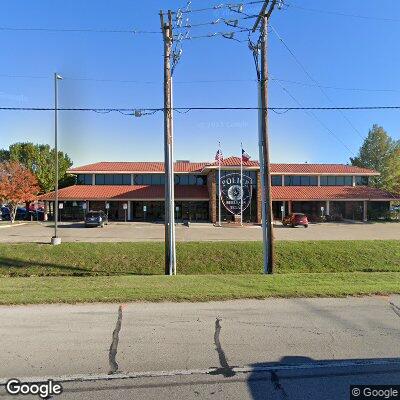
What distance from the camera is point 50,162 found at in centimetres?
5350

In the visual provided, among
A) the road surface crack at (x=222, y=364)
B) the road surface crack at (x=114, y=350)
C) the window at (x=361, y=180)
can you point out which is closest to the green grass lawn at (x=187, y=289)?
the road surface crack at (x=114, y=350)

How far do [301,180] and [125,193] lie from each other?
819 inches

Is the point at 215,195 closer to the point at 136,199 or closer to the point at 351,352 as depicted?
the point at 136,199

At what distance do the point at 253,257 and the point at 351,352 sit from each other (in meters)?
14.8

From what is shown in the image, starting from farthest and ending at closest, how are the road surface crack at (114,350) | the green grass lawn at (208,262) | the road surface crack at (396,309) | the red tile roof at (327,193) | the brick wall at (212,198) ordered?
1. the red tile roof at (327,193)
2. the brick wall at (212,198)
3. the green grass lawn at (208,262)
4. the road surface crack at (396,309)
5. the road surface crack at (114,350)

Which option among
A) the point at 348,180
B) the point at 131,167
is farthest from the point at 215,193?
the point at 348,180

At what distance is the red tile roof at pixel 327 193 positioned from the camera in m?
43.2

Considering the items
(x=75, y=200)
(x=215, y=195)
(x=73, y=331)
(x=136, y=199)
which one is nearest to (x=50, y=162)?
(x=75, y=200)

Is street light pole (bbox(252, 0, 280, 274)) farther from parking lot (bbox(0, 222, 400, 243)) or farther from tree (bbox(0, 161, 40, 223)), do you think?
tree (bbox(0, 161, 40, 223))

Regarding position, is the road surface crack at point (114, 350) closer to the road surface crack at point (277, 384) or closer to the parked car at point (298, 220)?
the road surface crack at point (277, 384)

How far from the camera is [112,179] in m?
45.9

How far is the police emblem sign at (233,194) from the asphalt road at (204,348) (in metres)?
32.4

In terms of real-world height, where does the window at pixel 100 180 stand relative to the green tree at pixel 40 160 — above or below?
below

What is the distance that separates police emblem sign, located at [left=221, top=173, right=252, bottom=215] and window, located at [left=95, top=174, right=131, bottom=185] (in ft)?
41.6
